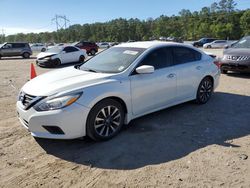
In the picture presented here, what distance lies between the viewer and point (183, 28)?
8388 centimetres

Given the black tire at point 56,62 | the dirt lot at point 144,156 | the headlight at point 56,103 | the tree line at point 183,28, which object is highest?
the tree line at point 183,28

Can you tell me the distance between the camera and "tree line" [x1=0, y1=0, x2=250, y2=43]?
69481mm

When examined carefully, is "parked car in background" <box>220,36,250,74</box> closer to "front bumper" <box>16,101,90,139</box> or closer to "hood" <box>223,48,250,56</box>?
"hood" <box>223,48,250,56</box>

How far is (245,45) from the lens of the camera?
35.4ft

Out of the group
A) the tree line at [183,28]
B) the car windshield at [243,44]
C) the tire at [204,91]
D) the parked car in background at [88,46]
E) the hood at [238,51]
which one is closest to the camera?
the tire at [204,91]

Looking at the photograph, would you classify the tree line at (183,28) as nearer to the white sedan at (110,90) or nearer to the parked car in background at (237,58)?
the parked car in background at (237,58)

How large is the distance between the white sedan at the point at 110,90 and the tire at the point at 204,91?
52mm

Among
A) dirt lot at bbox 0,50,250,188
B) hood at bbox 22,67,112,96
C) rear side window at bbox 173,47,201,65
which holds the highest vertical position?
rear side window at bbox 173,47,201,65

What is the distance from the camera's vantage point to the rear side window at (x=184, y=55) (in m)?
5.90

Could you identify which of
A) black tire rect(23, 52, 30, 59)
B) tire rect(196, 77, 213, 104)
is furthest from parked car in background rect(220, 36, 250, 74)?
black tire rect(23, 52, 30, 59)

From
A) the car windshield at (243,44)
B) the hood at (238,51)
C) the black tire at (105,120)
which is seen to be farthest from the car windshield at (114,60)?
the car windshield at (243,44)

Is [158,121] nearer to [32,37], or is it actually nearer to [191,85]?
[191,85]

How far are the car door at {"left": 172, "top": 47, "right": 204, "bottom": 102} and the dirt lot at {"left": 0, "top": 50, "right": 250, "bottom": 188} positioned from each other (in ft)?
1.94

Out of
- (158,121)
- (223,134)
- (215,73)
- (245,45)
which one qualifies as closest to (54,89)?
(158,121)
